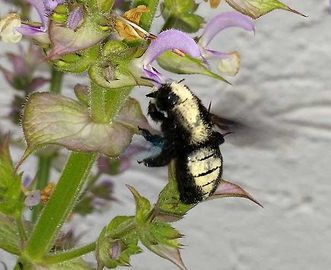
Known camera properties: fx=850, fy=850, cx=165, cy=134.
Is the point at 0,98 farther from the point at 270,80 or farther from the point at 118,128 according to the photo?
the point at 118,128

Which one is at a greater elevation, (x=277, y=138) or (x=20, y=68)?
(x=277, y=138)

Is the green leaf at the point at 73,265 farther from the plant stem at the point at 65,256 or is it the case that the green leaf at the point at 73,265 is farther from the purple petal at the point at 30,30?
A: the purple petal at the point at 30,30

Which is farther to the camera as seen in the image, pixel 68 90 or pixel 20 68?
pixel 68 90

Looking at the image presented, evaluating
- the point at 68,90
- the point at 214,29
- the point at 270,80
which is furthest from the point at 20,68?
the point at 270,80

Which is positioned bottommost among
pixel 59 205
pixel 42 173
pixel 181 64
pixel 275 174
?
pixel 275 174

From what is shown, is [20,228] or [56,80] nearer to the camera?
[20,228]

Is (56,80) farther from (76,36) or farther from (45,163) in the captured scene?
(76,36)

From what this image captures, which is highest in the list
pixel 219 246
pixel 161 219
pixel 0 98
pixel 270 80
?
pixel 161 219

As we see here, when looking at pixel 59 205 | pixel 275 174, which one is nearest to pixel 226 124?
pixel 59 205
